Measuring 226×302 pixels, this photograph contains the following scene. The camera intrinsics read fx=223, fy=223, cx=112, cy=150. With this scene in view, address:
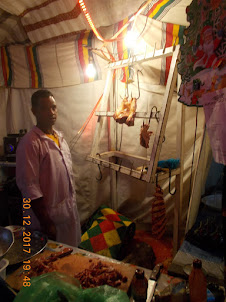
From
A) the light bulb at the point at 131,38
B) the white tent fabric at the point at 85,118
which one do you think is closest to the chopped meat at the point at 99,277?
the white tent fabric at the point at 85,118

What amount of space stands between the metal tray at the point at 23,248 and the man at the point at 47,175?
0.46 metres

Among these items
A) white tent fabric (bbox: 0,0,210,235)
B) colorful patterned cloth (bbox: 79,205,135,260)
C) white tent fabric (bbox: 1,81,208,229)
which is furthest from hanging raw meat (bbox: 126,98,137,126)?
colorful patterned cloth (bbox: 79,205,135,260)

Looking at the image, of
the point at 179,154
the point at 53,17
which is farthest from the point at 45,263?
the point at 53,17

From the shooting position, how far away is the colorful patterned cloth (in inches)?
123

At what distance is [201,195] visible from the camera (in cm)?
278

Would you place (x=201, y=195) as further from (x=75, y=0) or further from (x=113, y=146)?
(x=75, y=0)

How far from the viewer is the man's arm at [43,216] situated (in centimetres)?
232

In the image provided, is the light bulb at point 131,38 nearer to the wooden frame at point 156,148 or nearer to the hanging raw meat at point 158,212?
the wooden frame at point 156,148

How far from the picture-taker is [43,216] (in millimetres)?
2328

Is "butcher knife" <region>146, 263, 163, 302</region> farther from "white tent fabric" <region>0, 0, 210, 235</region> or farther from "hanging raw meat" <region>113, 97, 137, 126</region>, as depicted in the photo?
"white tent fabric" <region>0, 0, 210, 235</region>

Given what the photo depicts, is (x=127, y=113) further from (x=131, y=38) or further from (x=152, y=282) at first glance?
(x=152, y=282)

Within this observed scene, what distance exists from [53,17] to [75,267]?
3.58 m

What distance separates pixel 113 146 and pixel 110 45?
1.65 metres

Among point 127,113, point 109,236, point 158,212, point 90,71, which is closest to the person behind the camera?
point 127,113
